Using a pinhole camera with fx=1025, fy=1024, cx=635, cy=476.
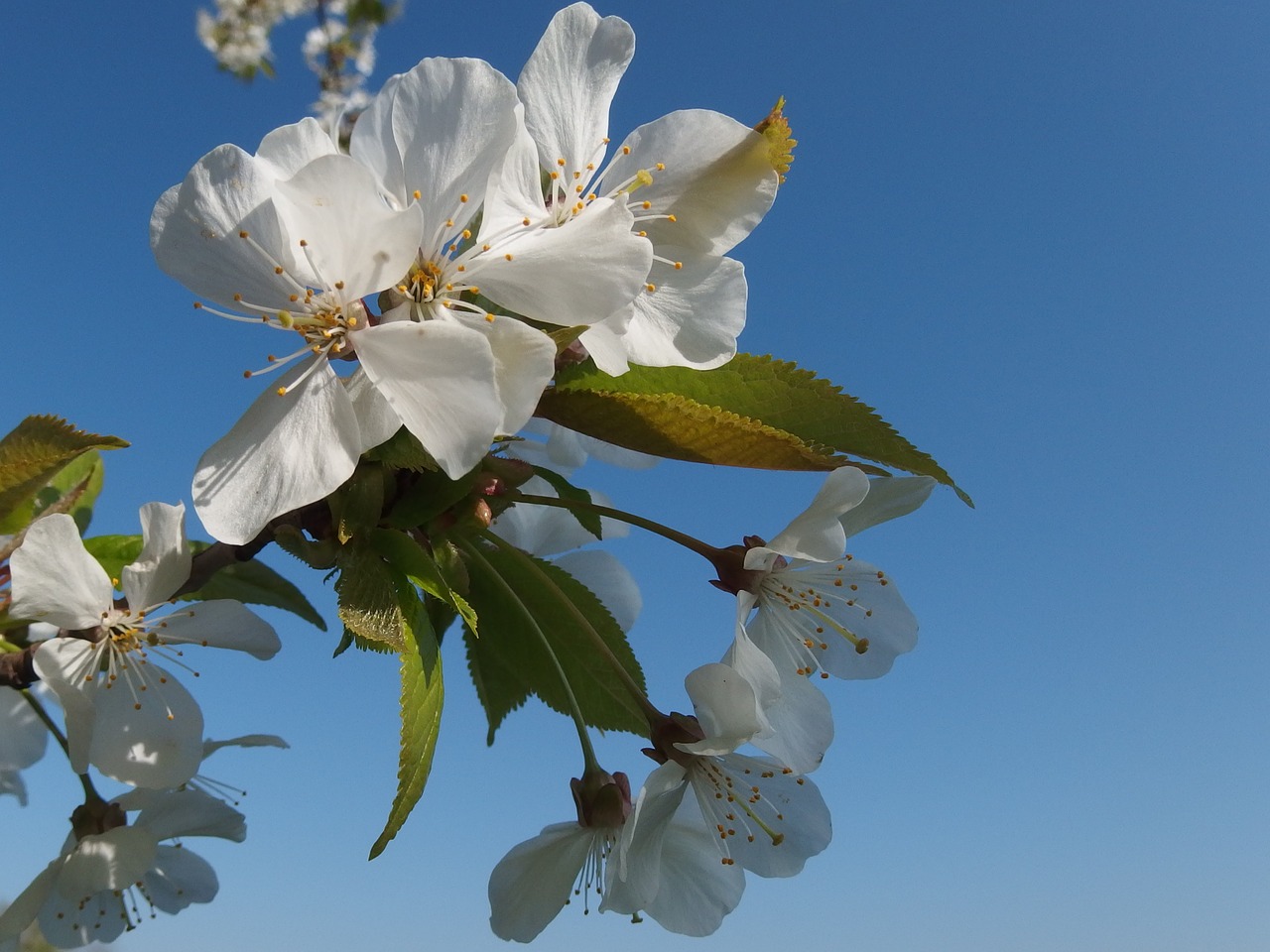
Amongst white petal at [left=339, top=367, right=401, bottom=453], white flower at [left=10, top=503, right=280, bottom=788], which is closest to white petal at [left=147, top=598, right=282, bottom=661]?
white flower at [left=10, top=503, right=280, bottom=788]

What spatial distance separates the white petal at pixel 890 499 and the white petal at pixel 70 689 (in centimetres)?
112

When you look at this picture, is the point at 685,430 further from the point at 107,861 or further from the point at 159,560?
the point at 107,861

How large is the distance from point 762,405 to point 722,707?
39 cm

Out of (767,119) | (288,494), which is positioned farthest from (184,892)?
(767,119)

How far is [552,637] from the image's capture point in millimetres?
1646

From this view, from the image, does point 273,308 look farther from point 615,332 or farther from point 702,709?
point 702,709

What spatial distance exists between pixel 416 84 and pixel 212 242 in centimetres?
30

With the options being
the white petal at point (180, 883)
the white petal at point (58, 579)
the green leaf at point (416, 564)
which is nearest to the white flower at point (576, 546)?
the green leaf at point (416, 564)

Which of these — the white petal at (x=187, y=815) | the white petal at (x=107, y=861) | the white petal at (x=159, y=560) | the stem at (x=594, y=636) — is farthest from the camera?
the white petal at (x=187, y=815)

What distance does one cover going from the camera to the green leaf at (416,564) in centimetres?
127

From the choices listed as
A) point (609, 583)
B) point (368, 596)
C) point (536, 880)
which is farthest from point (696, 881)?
point (368, 596)

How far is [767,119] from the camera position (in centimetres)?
132

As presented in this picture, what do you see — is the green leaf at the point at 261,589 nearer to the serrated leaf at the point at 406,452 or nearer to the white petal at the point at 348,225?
the serrated leaf at the point at 406,452

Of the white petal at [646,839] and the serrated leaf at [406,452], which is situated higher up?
the serrated leaf at [406,452]
